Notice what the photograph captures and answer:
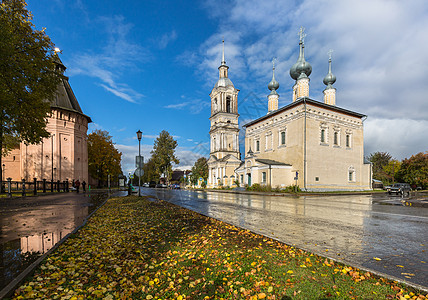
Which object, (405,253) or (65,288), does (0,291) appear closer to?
(65,288)

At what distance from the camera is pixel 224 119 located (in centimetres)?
5862

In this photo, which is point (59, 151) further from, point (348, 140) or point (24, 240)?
point (348, 140)

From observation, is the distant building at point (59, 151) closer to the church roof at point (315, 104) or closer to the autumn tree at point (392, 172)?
the church roof at point (315, 104)

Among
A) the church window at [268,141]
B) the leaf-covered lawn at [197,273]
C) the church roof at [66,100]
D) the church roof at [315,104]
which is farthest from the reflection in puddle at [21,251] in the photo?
the church roof at [66,100]

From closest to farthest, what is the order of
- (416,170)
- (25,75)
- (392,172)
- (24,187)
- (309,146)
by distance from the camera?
1. (25,75)
2. (24,187)
3. (309,146)
4. (416,170)
5. (392,172)

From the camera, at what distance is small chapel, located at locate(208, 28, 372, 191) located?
34.4m

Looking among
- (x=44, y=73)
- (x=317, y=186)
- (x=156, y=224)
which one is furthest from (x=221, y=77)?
(x=156, y=224)

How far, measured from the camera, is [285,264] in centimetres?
406

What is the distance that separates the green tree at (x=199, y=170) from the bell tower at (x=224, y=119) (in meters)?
16.5

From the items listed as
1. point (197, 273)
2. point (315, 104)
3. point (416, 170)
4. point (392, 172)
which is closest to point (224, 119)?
point (315, 104)

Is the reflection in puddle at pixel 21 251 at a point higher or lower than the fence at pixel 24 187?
higher

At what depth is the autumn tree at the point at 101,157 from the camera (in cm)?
5421

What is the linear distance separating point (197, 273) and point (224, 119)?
5577 cm

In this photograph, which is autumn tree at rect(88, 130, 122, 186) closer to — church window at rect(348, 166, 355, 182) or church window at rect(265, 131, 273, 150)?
church window at rect(265, 131, 273, 150)
